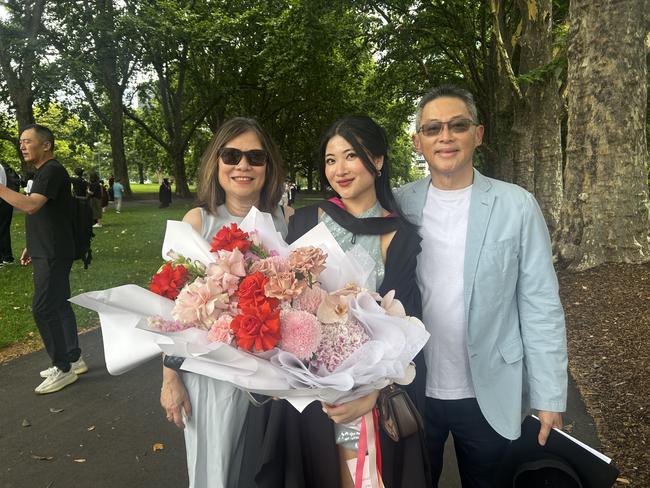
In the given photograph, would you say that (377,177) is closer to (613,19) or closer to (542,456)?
(542,456)

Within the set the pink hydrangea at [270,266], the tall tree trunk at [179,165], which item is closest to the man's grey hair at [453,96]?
the pink hydrangea at [270,266]

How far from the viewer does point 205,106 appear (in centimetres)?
2856

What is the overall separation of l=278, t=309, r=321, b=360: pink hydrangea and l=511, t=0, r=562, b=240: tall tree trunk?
1051cm

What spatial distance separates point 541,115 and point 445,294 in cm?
1067

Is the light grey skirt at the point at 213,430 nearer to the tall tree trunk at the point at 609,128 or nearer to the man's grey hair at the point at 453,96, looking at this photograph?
the man's grey hair at the point at 453,96

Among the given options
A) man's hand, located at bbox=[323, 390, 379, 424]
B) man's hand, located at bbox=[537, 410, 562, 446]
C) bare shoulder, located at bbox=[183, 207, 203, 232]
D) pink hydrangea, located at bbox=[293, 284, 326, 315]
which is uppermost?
bare shoulder, located at bbox=[183, 207, 203, 232]

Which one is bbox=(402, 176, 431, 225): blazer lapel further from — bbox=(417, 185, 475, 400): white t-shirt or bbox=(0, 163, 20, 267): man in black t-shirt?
bbox=(0, 163, 20, 267): man in black t-shirt

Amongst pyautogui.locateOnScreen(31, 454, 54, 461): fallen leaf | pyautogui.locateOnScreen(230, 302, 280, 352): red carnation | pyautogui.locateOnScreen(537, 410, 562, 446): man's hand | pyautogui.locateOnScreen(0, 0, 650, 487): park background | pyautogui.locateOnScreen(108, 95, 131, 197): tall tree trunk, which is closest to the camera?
pyautogui.locateOnScreen(230, 302, 280, 352): red carnation

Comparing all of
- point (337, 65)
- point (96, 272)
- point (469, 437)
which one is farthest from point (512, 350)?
point (337, 65)

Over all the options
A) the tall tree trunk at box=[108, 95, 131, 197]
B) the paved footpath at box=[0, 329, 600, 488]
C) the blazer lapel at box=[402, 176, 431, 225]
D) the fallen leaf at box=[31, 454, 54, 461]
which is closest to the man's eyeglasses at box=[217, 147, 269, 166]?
the blazer lapel at box=[402, 176, 431, 225]

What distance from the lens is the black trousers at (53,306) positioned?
14.4 ft

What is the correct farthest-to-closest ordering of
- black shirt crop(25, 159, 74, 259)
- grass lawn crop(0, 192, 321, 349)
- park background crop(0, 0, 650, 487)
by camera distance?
1. grass lawn crop(0, 192, 321, 349)
2. park background crop(0, 0, 650, 487)
3. black shirt crop(25, 159, 74, 259)

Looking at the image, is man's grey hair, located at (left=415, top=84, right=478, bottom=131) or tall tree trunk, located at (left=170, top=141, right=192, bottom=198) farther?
tall tree trunk, located at (left=170, top=141, right=192, bottom=198)

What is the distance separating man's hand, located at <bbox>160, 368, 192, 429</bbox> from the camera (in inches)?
80.6
